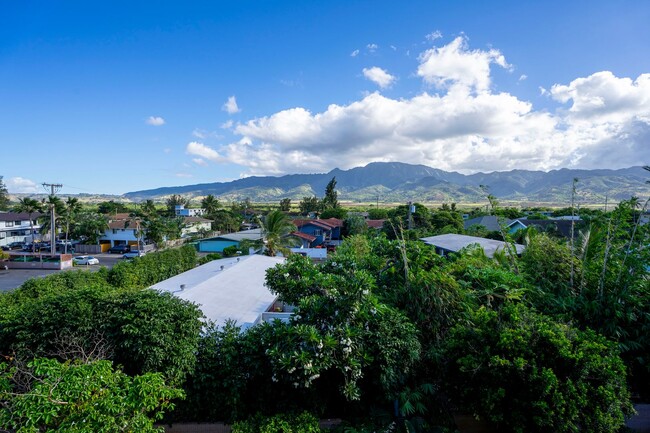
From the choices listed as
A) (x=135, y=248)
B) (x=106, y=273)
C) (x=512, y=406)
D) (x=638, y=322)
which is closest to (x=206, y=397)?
(x=512, y=406)

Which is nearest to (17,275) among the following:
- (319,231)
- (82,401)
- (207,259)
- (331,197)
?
(207,259)

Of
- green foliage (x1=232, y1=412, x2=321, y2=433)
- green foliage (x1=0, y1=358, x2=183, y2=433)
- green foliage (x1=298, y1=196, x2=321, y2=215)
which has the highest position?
green foliage (x1=298, y1=196, x2=321, y2=215)

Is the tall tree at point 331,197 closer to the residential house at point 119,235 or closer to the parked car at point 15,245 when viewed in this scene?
the residential house at point 119,235

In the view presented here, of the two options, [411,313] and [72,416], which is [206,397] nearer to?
[72,416]

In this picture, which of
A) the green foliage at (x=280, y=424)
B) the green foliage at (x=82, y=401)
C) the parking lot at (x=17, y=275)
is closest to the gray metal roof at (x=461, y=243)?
the green foliage at (x=280, y=424)

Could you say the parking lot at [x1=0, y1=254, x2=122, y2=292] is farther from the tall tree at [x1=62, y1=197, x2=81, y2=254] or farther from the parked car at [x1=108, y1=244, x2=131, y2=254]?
the parked car at [x1=108, y1=244, x2=131, y2=254]

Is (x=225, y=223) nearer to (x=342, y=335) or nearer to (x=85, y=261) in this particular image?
(x=85, y=261)

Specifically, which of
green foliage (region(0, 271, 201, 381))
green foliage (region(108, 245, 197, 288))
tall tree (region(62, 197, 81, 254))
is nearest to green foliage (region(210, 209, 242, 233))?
tall tree (region(62, 197, 81, 254))
